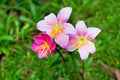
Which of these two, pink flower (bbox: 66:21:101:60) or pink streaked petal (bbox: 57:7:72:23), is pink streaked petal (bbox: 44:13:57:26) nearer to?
pink streaked petal (bbox: 57:7:72:23)

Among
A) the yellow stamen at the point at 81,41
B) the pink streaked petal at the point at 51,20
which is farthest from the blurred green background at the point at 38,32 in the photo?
the pink streaked petal at the point at 51,20

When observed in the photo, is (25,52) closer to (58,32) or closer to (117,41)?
(117,41)

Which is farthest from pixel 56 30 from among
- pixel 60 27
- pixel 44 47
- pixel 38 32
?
pixel 38 32

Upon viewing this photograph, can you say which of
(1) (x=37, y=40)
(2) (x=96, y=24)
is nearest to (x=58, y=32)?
(1) (x=37, y=40)

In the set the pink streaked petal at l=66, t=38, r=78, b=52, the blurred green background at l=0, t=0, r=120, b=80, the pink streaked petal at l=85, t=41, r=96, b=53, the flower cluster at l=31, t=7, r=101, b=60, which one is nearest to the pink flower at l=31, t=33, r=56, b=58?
the flower cluster at l=31, t=7, r=101, b=60

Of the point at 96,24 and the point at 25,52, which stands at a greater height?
the point at 96,24

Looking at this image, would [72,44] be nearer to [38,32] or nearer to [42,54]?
[42,54]

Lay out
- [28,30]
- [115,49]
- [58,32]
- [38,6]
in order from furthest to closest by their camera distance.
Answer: [38,6], [28,30], [115,49], [58,32]

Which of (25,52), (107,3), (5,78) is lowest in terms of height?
(5,78)
